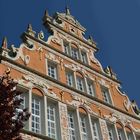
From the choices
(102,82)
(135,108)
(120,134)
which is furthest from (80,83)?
(135,108)

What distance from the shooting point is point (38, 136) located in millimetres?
12195

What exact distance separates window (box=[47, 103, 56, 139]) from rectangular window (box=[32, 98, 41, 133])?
467 millimetres

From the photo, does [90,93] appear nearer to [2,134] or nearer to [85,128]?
[85,128]

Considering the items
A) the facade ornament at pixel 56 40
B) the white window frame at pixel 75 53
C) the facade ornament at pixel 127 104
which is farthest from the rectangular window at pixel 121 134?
the facade ornament at pixel 56 40

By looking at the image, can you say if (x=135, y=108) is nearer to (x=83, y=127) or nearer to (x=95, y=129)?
(x=95, y=129)

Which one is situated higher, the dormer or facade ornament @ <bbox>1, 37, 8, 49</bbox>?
the dormer

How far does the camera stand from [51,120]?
13781 mm

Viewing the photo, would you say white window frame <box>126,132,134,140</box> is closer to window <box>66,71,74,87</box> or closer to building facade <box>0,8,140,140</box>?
building facade <box>0,8,140,140</box>

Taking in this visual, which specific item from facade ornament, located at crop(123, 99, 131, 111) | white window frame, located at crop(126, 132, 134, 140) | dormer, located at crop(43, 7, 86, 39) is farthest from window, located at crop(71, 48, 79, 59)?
white window frame, located at crop(126, 132, 134, 140)

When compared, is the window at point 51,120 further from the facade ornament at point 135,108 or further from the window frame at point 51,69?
the facade ornament at point 135,108

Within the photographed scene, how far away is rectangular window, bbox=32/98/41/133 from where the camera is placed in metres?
12.9

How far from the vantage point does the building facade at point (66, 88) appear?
13609mm

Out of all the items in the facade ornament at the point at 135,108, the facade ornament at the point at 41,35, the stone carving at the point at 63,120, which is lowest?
the stone carving at the point at 63,120

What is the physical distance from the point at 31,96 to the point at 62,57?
153 inches
